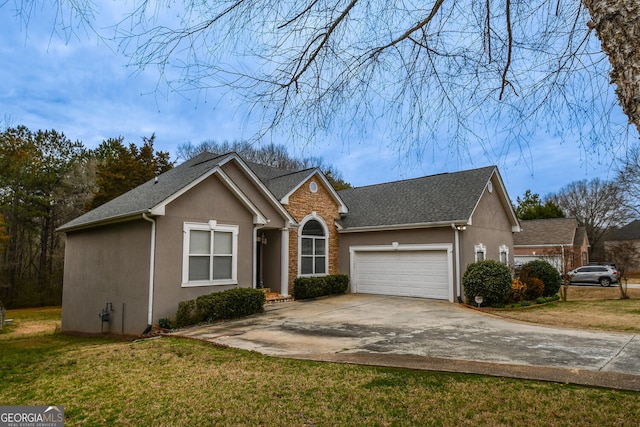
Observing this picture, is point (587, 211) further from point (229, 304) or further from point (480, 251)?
point (229, 304)

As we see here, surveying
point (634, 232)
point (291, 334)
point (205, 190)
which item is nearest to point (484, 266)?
point (291, 334)

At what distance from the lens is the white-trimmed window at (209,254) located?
12.2 metres

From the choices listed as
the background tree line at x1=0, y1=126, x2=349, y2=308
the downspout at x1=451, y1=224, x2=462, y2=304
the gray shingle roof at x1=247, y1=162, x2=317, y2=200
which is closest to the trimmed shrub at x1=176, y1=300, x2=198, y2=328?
the gray shingle roof at x1=247, y1=162, x2=317, y2=200

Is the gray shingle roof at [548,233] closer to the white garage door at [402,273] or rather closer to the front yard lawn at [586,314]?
the front yard lawn at [586,314]

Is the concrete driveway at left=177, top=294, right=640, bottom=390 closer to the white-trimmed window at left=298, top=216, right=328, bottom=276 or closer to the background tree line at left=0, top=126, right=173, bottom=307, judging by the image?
the white-trimmed window at left=298, top=216, right=328, bottom=276

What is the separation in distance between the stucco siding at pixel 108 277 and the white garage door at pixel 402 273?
10.4 meters

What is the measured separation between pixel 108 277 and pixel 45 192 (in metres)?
21.8

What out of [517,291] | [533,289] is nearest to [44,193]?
[517,291]

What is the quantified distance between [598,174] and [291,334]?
7717 mm

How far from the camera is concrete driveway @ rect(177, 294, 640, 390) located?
21.6ft

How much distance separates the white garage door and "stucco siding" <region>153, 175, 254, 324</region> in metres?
6.98

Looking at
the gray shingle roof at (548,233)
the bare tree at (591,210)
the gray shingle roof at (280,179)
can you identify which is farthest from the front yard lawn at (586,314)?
the bare tree at (591,210)

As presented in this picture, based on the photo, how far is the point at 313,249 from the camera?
61.1 ft

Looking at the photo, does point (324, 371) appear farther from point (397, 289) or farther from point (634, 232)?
point (634, 232)
